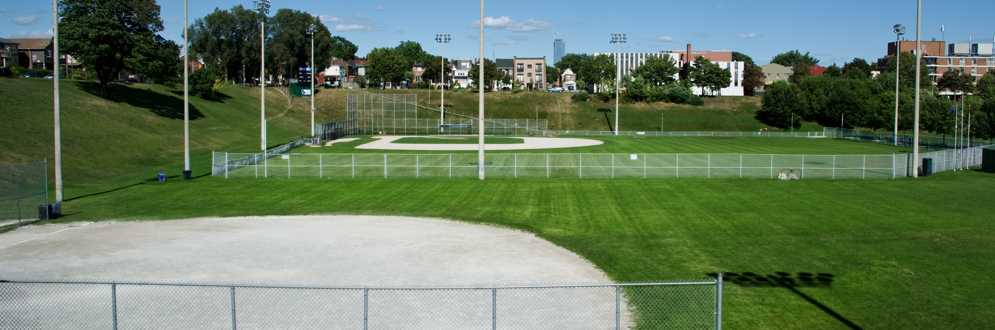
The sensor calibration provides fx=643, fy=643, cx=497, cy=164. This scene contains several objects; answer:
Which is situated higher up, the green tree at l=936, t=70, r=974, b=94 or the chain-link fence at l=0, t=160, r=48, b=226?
the green tree at l=936, t=70, r=974, b=94

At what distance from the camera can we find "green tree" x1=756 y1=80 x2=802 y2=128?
353 feet

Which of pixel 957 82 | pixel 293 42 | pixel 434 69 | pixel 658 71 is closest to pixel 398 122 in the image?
pixel 293 42

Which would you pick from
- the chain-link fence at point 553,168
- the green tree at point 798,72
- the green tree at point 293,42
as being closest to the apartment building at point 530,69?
the green tree at point 798,72

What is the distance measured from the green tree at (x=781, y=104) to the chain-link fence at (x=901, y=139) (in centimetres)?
1216

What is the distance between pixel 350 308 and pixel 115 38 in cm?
6149

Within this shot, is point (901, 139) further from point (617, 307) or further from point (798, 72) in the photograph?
point (798, 72)

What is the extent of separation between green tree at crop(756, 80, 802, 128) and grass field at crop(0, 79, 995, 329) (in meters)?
70.8

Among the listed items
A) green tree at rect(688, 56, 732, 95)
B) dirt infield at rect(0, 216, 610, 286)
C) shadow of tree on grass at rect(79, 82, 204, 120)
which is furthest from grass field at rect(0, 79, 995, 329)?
green tree at rect(688, 56, 732, 95)

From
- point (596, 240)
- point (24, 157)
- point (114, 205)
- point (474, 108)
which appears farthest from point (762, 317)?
point (474, 108)

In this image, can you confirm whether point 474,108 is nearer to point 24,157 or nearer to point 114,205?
point 24,157

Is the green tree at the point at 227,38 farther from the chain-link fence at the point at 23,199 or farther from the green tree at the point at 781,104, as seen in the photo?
the green tree at the point at 781,104

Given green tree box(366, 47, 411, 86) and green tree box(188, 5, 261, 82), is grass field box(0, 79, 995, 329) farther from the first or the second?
green tree box(366, 47, 411, 86)

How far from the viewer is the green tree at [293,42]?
4355 inches

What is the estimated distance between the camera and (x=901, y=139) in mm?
77062
